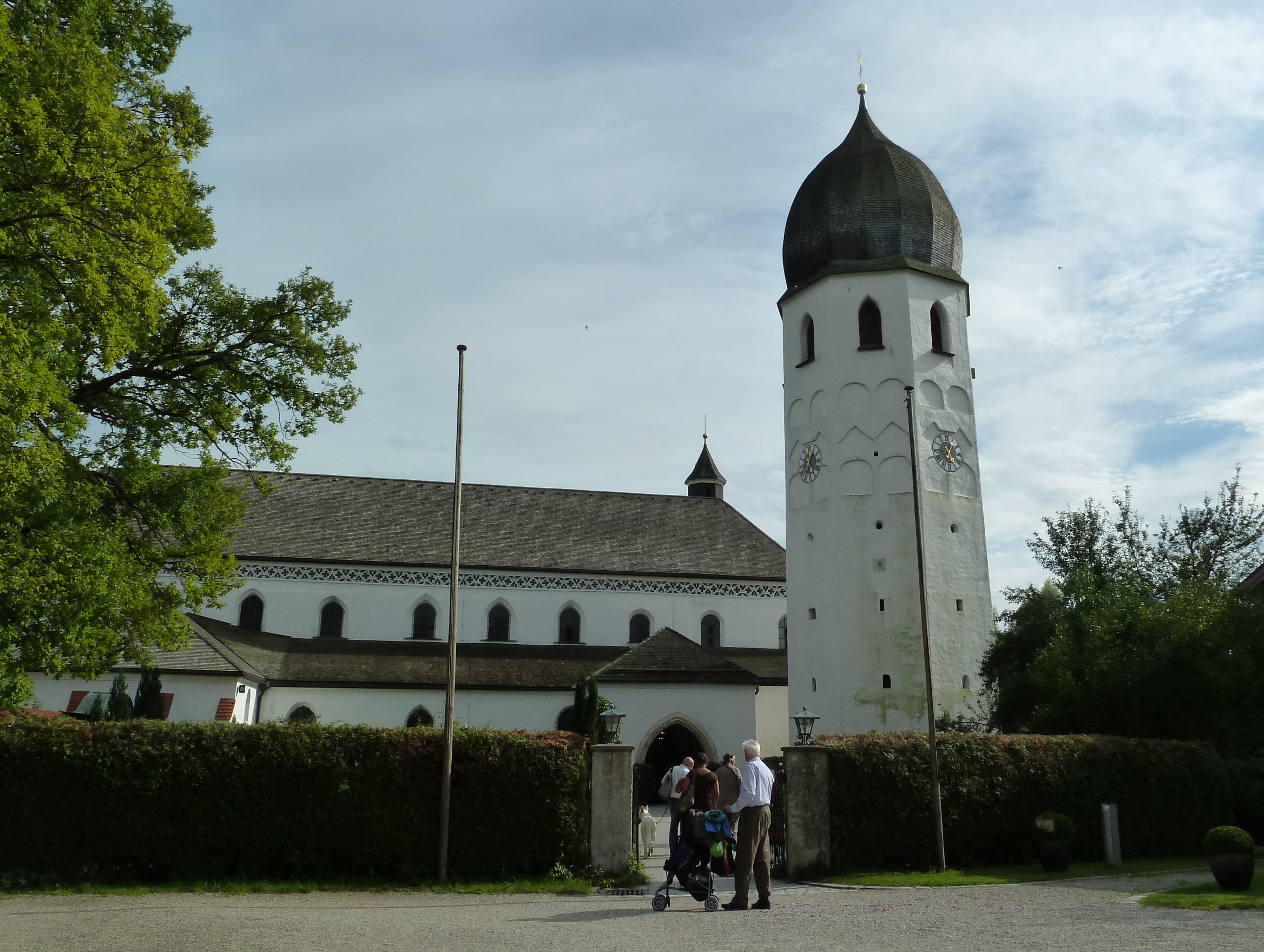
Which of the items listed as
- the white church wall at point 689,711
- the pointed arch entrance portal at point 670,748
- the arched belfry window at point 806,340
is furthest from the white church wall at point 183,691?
the arched belfry window at point 806,340

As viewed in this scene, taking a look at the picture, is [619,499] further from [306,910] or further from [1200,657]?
[306,910]

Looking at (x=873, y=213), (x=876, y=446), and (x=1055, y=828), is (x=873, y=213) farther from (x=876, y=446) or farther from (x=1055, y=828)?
(x=1055, y=828)

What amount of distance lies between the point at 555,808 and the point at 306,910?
150 inches

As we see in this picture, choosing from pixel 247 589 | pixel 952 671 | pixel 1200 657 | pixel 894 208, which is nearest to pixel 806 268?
pixel 894 208

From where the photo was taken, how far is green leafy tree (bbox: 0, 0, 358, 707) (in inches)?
507

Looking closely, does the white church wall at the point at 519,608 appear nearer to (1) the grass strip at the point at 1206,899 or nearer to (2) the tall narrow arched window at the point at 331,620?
(2) the tall narrow arched window at the point at 331,620

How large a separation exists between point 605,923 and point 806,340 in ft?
87.9

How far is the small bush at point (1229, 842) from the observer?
1328 cm

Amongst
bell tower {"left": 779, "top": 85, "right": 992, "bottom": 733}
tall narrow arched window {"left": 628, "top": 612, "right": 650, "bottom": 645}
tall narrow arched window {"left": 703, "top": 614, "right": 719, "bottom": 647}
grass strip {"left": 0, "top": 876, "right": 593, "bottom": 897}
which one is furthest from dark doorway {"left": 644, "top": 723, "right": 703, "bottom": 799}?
grass strip {"left": 0, "top": 876, "right": 593, "bottom": 897}

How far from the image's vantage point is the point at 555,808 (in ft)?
48.6

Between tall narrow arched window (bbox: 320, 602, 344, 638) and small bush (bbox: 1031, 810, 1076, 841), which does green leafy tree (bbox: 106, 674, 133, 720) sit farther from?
small bush (bbox: 1031, 810, 1076, 841)

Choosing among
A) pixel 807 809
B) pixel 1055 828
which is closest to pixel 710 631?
pixel 807 809

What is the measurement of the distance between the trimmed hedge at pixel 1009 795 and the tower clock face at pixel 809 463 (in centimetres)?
1621

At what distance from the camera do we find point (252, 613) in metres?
37.2
